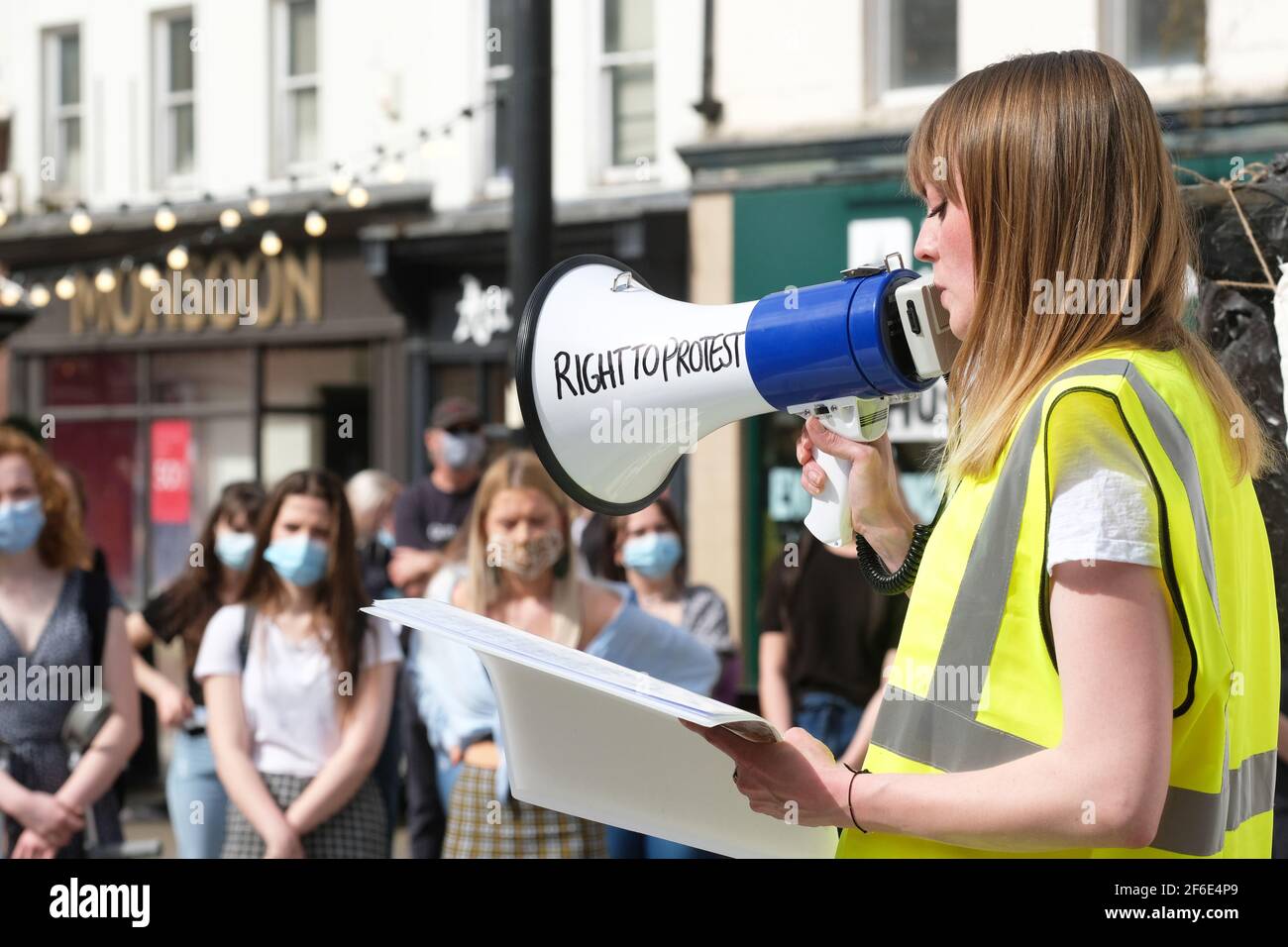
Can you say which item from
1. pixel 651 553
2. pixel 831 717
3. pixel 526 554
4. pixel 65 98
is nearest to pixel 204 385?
pixel 65 98

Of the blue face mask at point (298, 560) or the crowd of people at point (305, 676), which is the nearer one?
the crowd of people at point (305, 676)

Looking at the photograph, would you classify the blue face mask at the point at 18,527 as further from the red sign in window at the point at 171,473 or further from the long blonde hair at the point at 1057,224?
the red sign in window at the point at 171,473

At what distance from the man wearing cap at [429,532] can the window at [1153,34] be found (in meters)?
3.82

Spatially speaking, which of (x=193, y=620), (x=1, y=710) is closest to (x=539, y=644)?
(x=1, y=710)

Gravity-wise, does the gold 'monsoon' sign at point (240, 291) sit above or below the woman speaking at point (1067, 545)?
above

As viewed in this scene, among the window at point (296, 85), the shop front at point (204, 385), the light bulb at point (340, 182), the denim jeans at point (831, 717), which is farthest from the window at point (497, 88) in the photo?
the denim jeans at point (831, 717)

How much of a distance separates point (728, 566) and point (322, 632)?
444 centimetres

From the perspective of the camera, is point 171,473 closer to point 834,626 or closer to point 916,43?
point 916,43

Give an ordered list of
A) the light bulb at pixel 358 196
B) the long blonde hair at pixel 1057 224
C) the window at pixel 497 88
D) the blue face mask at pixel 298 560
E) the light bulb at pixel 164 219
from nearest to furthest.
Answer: the long blonde hair at pixel 1057 224, the blue face mask at pixel 298 560, the window at pixel 497 88, the light bulb at pixel 358 196, the light bulb at pixel 164 219

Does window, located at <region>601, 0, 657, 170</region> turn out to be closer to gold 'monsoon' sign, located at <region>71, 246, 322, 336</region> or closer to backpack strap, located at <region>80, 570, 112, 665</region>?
gold 'monsoon' sign, located at <region>71, 246, 322, 336</region>

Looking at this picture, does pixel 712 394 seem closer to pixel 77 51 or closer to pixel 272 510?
pixel 272 510

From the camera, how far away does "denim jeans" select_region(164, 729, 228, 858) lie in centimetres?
376

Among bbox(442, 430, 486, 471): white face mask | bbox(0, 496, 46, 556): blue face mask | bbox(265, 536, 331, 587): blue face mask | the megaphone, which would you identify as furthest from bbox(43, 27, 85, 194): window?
the megaphone

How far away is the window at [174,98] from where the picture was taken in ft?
33.7
